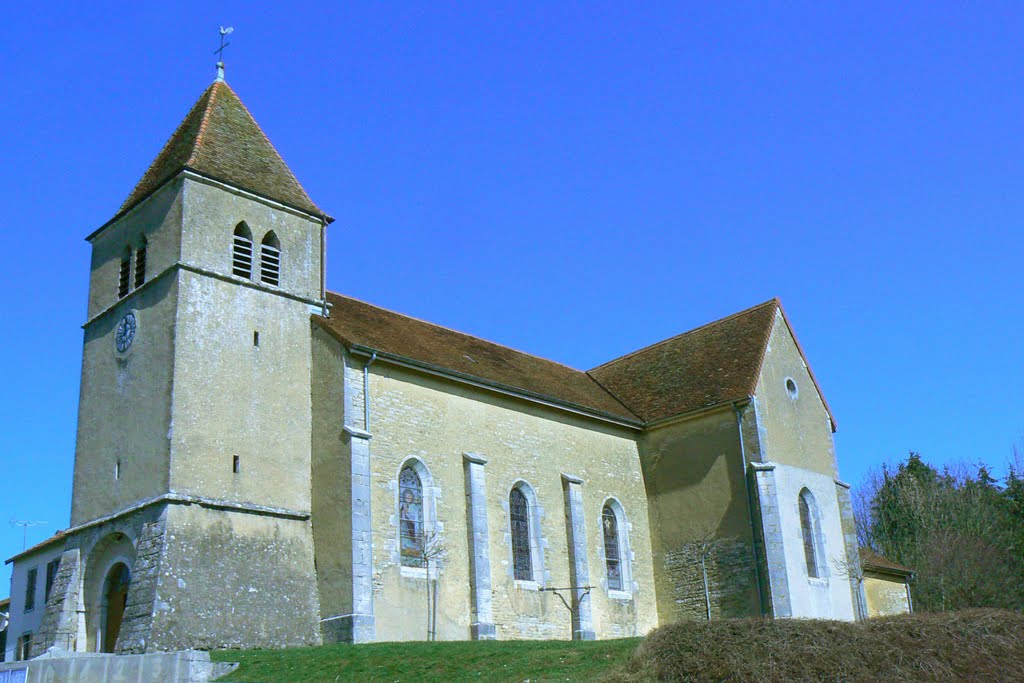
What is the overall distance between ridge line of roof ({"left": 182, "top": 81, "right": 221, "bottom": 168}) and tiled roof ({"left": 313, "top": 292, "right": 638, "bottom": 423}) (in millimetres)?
4880

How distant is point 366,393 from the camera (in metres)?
23.7

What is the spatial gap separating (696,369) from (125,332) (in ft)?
56.6

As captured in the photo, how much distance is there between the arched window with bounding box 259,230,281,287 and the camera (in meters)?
25.0

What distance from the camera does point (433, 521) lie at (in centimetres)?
2406

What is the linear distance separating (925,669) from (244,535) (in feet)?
46.3

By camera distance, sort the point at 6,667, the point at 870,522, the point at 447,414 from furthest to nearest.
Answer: the point at 870,522 < the point at 447,414 < the point at 6,667

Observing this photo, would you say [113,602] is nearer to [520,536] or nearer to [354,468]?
[354,468]

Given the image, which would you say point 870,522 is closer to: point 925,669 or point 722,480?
point 722,480

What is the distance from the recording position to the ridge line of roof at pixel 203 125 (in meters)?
24.4

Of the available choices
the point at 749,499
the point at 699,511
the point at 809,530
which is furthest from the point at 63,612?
the point at 809,530

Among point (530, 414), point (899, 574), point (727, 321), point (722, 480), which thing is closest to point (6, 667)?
point (530, 414)

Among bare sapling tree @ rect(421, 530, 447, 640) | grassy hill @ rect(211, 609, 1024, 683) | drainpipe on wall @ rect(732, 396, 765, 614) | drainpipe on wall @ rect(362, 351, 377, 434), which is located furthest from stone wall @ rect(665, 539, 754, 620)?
grassy hill @ rect(211, 609, 1024, 683)

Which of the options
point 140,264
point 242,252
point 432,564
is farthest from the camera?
point 140,264

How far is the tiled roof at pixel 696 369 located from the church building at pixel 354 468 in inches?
5.6
